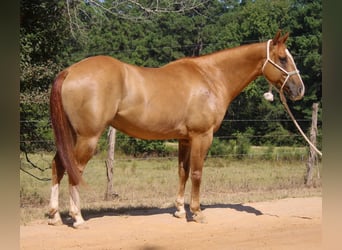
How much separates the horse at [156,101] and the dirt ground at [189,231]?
0.26 metres

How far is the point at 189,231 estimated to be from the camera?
5.18 m

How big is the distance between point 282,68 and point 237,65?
59 cm

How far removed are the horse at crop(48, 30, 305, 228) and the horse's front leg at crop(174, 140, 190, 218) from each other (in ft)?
0.04

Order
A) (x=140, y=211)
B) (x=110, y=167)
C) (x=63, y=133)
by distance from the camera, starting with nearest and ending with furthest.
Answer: (x=63, y=133) → (x=140, y=211) → (x=110, y=167)

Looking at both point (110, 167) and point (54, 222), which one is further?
point (110, 167)

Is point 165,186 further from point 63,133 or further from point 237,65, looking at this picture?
point 63,133

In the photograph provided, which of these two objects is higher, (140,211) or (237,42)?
(237,42)

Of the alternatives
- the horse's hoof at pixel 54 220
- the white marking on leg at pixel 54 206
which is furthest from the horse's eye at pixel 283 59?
the horse's hoof at pixel 54 220

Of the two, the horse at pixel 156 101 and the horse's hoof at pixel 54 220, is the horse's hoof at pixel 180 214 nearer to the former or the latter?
the horse at pixel 156 101

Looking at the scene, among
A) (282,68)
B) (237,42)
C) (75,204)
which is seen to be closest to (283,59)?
(282,68)

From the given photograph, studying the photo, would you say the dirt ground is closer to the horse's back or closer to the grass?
the grass

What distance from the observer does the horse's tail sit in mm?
4613

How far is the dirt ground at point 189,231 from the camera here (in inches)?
176
